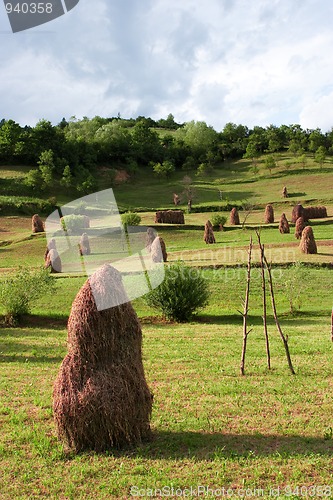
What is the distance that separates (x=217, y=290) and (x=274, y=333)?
8.26 m

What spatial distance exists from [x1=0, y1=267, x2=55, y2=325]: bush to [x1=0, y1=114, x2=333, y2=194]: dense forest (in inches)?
2026

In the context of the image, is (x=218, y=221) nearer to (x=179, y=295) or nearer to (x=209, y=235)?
(x=209, y=235)

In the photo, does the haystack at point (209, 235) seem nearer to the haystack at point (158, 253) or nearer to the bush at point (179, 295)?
the haystack at point (158, 253)

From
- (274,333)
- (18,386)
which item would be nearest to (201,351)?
(274,333)

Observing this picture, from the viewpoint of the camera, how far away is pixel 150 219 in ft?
189

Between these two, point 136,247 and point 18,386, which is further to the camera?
point 136,247

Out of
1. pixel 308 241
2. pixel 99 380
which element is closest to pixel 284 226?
pixel 308 241

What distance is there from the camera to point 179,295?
77.2ft

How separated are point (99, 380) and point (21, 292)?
17327 millimetres

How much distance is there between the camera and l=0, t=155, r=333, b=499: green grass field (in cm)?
676

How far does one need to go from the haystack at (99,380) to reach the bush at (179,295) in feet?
51.4

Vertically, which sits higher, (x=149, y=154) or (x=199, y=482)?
(x=149, y=154)

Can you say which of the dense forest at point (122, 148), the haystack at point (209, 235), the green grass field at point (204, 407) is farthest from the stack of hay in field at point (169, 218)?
the green grass field at point (204, 407)

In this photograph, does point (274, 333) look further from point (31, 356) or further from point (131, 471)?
point (131, 471)
